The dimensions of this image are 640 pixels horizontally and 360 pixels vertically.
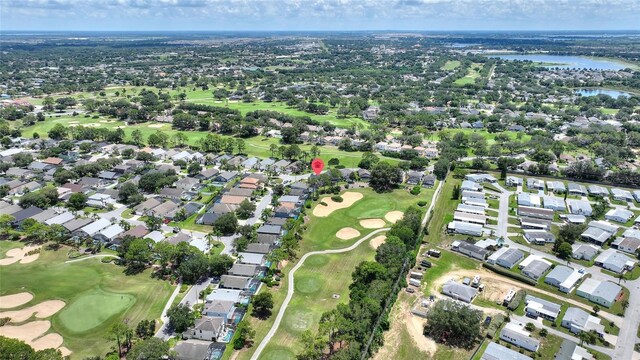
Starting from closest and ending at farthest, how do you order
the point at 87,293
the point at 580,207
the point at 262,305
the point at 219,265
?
the point at 262,305
the point at 87,293
the point at 219,265
the point at 580,207

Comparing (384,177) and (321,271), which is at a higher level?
(384,177)

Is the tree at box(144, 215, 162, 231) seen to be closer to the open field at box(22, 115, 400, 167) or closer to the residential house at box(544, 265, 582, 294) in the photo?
the open field at box(22, 115, 400, 167)

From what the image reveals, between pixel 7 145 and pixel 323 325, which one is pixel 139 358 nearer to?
pixel 323 325

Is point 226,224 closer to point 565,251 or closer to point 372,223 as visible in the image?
point 372,223

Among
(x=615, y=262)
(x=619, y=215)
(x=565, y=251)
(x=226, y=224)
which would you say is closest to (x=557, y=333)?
(x=565, y=251)

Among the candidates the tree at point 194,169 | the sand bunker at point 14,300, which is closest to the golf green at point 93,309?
the sand bunker at point 14,300

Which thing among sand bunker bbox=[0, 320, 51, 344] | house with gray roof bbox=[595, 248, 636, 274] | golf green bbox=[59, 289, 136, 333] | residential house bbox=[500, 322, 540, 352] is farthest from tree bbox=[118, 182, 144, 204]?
house with gray roof bbox=[595, 248, 636, 274]

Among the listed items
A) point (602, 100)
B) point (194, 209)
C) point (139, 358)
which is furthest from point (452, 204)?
point (602, 100)

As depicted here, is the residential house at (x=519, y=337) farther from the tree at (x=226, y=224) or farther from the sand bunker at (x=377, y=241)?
the tree at (x=226, y=224)
